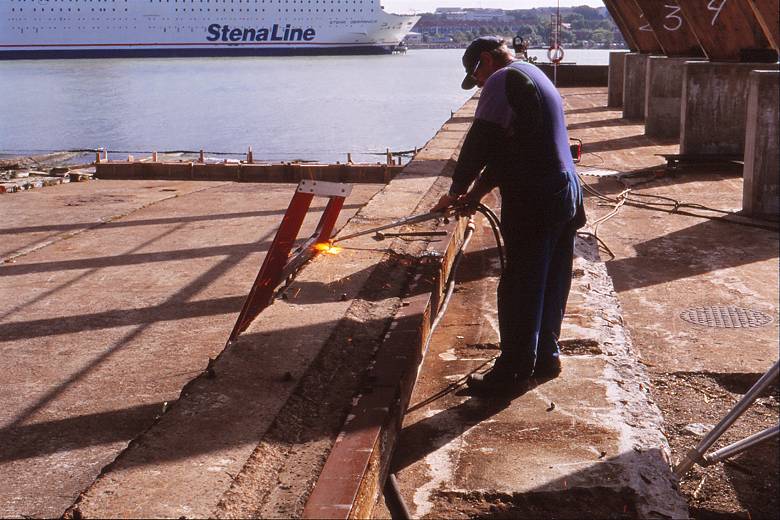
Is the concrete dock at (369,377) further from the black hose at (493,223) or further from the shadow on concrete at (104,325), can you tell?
the black hose at (493,223)

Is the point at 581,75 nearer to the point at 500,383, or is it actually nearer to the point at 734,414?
the point at 500,383

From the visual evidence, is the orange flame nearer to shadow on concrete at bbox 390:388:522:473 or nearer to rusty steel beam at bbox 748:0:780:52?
shadow on concrete at bbox 390:388:522:473

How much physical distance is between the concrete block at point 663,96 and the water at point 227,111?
37.0 meters

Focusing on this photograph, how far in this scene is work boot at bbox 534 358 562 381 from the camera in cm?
495

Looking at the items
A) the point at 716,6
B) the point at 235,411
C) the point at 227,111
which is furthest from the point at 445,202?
the point at 227,111

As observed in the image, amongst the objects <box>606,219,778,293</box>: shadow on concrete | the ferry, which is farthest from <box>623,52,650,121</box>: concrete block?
the ferry

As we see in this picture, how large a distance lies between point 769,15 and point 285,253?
23.1 ft

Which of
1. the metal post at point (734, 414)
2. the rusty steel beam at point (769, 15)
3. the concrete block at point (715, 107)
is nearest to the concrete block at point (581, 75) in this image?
the concrete block at point (715, 107)

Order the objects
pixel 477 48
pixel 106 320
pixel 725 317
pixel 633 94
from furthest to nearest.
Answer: pixel 633 94
pixel 106 320
pixel 725 317
pixel 477 48

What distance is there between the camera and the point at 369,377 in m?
4.37

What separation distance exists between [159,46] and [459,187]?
167 metres

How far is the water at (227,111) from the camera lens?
62.6 metres

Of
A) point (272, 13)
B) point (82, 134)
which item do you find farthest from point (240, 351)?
point (272, 13)

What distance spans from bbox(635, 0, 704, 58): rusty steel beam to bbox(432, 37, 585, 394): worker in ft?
42.5
